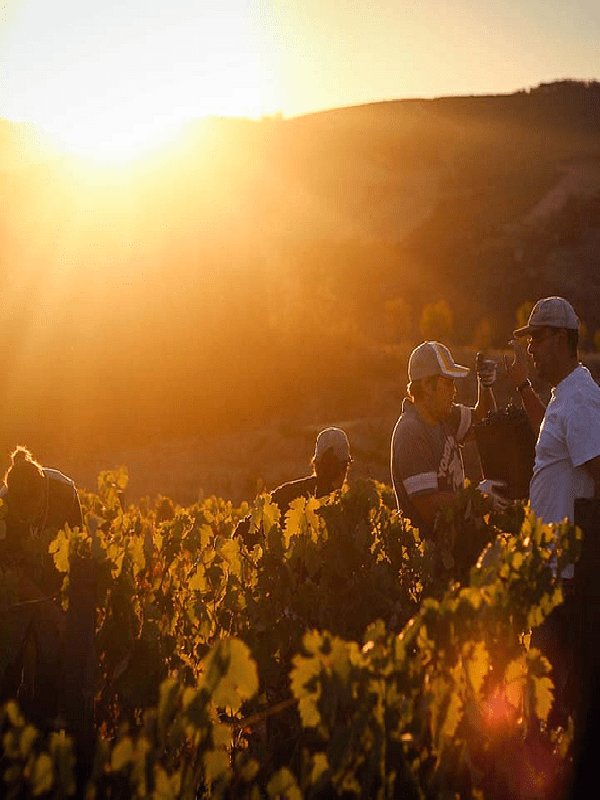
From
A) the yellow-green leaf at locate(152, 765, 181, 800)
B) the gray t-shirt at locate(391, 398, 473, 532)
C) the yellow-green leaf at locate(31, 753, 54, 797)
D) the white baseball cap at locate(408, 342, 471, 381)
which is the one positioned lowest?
the yellow-green leaf at locate(152, 765, 181, 800)

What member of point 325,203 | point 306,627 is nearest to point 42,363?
point 306,627

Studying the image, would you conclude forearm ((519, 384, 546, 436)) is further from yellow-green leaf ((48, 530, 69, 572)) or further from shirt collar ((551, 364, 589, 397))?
yellow-green leaf ((48, 530, 69, 572))

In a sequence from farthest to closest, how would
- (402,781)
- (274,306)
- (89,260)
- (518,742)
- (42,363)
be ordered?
1. (89,260)
2. (274,306)
3. (42,363)
4. (518,742)
5. (402,781)

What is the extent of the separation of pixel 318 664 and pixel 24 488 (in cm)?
388

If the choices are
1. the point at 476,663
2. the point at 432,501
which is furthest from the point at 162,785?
the point at 432,501

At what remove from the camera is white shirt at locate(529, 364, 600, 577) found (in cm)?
464

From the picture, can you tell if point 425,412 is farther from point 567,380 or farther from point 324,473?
point 324,473

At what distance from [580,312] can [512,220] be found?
20.1m

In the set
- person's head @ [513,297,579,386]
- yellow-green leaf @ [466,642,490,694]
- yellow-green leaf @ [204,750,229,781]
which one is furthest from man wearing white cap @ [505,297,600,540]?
yellow-green leaf @ [204,750,229,781]

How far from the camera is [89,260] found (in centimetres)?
8950

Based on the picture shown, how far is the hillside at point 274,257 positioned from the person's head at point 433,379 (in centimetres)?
3507

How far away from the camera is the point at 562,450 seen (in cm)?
478

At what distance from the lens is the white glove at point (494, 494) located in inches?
226

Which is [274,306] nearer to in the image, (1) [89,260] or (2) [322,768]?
(1) [89,260]
